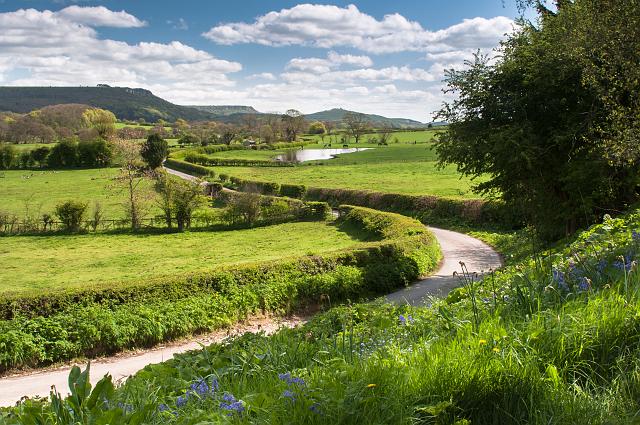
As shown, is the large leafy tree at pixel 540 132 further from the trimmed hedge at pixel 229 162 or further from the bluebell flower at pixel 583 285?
the trimmed hedge at pixel 229 162

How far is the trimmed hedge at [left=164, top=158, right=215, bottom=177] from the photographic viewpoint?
8007 centimetres

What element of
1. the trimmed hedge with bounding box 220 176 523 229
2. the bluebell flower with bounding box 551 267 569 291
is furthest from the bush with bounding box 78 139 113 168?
the bluebell flower with bounding box 551 267 569 291

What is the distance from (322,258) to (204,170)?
6230 cm

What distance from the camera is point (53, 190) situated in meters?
67.5

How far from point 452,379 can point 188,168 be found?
89185 millimetres

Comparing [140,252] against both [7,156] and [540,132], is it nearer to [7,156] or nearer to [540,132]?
[540,132]

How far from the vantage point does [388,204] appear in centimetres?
4541

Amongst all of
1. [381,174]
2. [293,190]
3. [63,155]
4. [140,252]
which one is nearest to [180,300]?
[140,252]

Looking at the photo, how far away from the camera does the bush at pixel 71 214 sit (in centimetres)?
4275

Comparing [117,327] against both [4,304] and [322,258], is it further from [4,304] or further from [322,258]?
[322,258]

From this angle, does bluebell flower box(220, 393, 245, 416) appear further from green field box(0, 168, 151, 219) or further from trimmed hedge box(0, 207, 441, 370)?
green field box(0, 168, 151, 219)

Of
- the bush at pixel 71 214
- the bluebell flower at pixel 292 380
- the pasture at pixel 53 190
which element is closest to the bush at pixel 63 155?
the pasture at pixel 53 190

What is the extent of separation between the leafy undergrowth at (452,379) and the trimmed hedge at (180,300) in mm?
9434

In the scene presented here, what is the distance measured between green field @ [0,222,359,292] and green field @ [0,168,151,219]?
32.9 feet
